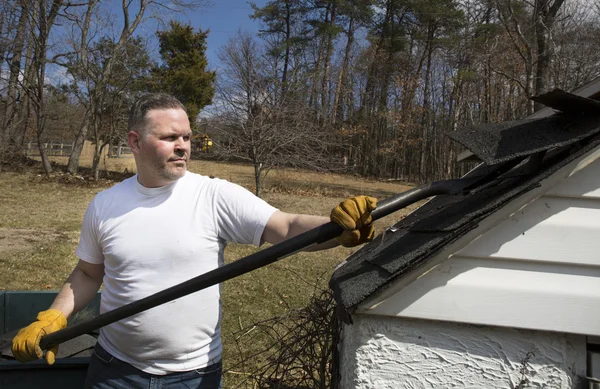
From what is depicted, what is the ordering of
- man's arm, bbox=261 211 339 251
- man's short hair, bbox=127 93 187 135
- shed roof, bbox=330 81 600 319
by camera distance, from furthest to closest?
man's short hair, bbox=127 93 187 135, man's arm, bbox=261 211 339 251, shed roof, bbox=330 81 600 319

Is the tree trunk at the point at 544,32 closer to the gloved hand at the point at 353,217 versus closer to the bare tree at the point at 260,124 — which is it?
the bare tree at the point at 260,124

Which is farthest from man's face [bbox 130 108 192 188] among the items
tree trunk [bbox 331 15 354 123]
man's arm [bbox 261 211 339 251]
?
tree trunk [bbox 331 15 354 123]

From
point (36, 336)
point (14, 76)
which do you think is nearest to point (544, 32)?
point (36, 336)

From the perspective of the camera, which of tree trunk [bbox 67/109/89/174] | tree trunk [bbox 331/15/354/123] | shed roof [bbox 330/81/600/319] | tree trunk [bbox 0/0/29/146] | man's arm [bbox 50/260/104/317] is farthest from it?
tree trunk [bbox 331/15/354/123]

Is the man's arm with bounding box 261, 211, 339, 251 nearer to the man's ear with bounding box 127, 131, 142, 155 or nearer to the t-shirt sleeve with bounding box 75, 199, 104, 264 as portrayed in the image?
the man's ear with bounding box 127, 131, 142, 155

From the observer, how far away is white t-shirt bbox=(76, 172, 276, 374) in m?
2.01

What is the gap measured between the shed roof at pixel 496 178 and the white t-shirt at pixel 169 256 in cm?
52

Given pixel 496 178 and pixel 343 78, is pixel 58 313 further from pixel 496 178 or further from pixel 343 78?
pixel 343 78

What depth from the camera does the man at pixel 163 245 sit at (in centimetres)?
201

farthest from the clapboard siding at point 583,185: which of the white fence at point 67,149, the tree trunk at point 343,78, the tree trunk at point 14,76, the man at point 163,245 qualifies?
the white fence at point 67,149

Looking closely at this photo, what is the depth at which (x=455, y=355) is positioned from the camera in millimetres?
1778

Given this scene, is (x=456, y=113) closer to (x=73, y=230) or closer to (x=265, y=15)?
(x=265, y=15)

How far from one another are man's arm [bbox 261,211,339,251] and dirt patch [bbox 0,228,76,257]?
23.8 feet

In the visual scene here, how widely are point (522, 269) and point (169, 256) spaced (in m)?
1.35
